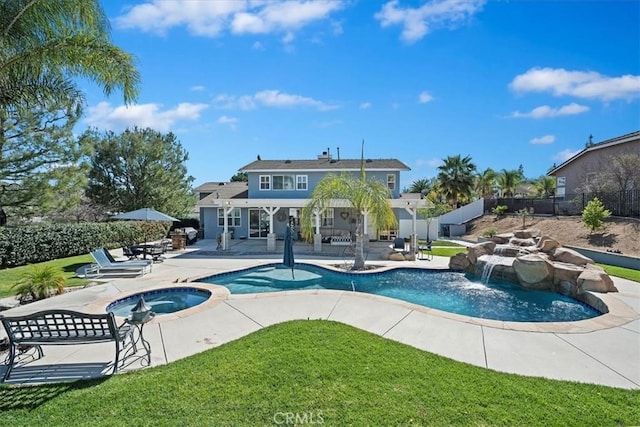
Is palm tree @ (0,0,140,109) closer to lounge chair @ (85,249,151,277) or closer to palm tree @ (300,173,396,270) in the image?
lounge chair @ (85,249,151,277)

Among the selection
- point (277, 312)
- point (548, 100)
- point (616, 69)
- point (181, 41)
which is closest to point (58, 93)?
point (181, 41)

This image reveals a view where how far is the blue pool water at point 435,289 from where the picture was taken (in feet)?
30.3

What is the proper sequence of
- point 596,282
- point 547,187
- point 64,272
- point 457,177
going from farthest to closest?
point 547,187, point 457,177, point 64,272, point 596,282

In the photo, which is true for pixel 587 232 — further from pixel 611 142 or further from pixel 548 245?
pixel 611 142

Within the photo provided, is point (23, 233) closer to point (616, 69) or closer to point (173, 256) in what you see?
point (173, 256)

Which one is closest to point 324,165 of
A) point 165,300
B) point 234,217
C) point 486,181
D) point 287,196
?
point 287,196

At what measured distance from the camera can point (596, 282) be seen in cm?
967

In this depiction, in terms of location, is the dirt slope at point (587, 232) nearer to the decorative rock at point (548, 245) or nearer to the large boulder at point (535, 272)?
the decorative rock at point (548, 245)

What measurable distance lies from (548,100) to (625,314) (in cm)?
1879

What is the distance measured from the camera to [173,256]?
707 inches

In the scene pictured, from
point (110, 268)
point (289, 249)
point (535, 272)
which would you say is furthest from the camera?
point (289, 249)

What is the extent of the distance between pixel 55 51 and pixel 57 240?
13444 mm

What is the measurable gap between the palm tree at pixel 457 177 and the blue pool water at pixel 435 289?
2612 cm

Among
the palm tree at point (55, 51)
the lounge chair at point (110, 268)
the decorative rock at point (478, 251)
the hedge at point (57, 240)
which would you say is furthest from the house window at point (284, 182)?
the palm tree at point (55, 51)
